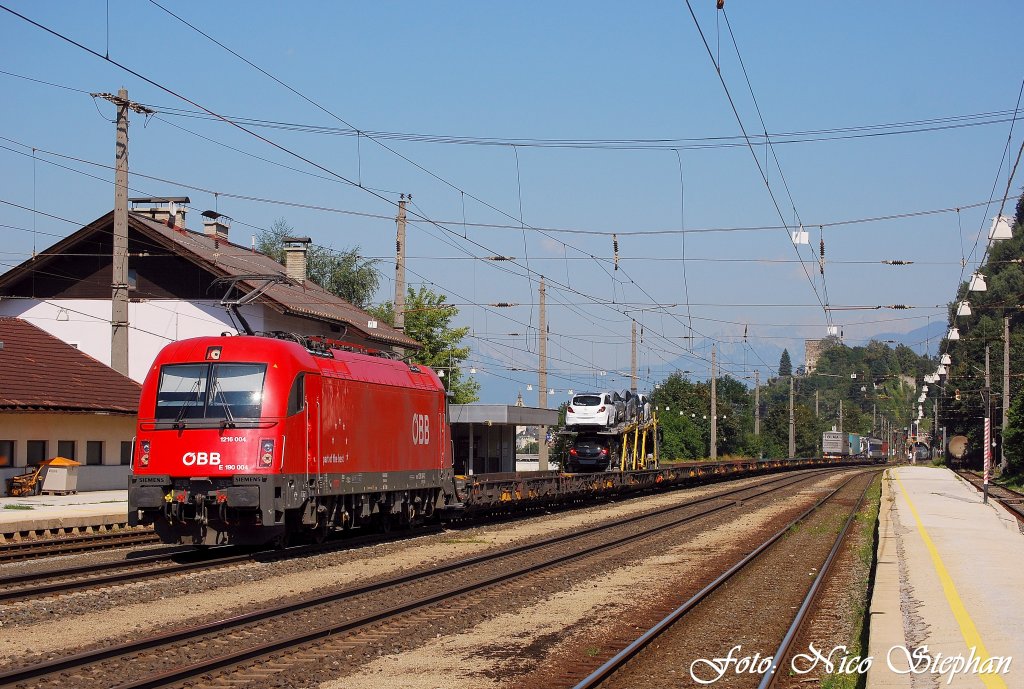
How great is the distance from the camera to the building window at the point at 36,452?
107 feet

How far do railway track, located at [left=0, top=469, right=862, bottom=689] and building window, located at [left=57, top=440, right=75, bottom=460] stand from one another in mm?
18805

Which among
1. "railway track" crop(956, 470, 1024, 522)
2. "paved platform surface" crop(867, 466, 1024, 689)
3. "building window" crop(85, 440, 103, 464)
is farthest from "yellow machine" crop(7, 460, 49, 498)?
"railway track" crop(956, 470, 1024, 522)

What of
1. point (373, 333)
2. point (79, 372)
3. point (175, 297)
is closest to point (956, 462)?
point (373, 333)

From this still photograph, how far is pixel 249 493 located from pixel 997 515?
2096 centimetres

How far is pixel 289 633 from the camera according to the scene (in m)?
11.9

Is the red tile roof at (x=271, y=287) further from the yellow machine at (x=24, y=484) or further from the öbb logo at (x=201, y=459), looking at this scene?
the öbb logo at (x=201, y=459)

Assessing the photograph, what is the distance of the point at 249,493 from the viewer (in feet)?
56.6

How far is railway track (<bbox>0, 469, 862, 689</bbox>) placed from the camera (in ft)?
32.1

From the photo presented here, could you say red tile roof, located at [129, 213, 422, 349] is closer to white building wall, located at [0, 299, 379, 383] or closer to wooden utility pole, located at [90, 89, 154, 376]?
white building wall, located at [0, 299, 379, 383]

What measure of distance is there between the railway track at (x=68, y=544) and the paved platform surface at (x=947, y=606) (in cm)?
1332

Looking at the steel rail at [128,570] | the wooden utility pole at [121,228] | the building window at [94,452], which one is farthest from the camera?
the building window at [94,452]

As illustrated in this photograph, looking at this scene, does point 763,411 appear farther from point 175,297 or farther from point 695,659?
point 695,659

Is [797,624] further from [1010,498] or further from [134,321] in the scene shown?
[134,321]

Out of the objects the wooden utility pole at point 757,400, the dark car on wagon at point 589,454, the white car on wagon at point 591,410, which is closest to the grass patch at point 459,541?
the dark car on wagon at point 589,454
